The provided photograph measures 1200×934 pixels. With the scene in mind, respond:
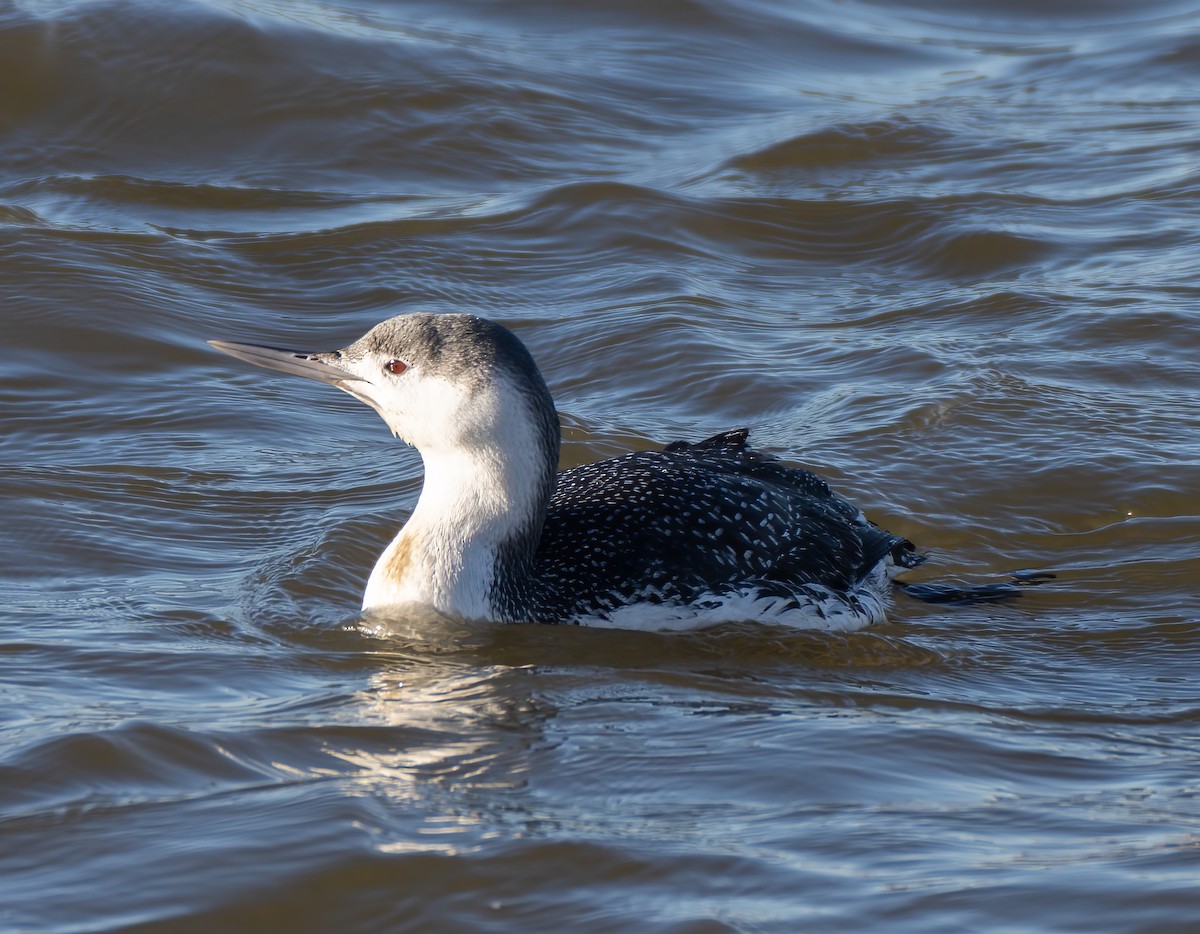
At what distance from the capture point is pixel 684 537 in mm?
5566

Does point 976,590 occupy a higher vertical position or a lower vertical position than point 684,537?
lower

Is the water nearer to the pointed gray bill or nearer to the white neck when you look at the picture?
the white neck

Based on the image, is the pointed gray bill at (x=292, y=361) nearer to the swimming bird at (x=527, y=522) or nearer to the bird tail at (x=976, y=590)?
the swimming bird at (x=527, y=522)

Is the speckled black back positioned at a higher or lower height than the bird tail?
higher

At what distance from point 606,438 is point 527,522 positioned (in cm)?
197

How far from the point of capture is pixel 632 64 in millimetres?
12188

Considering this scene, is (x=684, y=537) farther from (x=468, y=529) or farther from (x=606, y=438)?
(x=606, y=438)

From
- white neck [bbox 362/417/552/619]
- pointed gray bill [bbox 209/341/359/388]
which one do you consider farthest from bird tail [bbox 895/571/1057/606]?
pointed gray bill [bbox 209/341/359/388]

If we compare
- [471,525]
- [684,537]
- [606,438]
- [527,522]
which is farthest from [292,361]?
[606,438]

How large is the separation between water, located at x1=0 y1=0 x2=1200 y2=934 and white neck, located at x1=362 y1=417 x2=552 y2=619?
4.9 inches

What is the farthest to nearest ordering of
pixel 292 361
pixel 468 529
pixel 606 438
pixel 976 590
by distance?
pixel 606 438 → pixel 976 590 → pixel 292 361 → pixel 468 529

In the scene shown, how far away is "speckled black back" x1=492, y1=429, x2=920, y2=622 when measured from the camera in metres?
5.45

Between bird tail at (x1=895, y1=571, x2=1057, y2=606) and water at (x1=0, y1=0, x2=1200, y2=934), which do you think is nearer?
water at (x1=0, y1=0, x2=1200, y2=934)

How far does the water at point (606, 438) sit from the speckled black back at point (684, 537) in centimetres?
16
